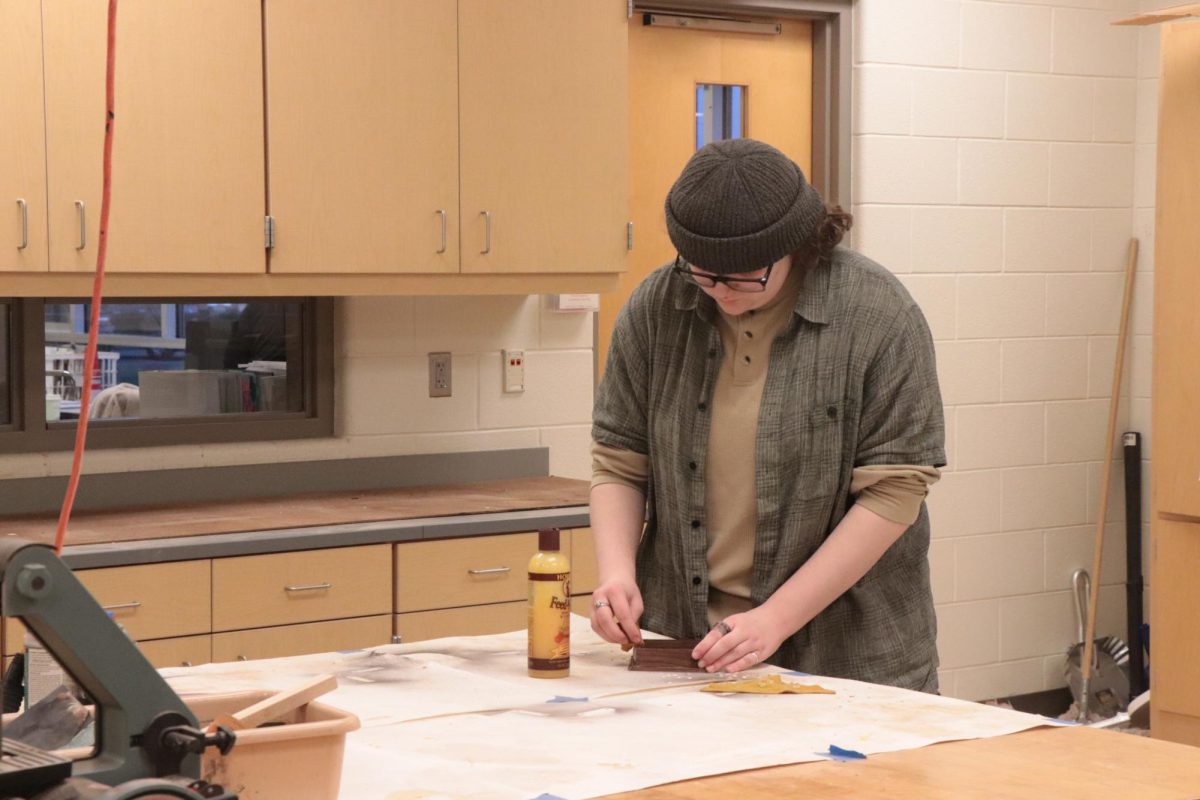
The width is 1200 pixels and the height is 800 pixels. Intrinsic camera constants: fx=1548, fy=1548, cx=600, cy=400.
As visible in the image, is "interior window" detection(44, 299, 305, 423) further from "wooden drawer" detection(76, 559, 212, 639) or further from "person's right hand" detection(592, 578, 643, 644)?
"person's right hand" detection(592, 578, 643, 644)

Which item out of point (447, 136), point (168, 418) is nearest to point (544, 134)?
point (447, 136)

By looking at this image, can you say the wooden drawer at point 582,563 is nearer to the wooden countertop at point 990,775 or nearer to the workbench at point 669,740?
the workbench at point 669,740

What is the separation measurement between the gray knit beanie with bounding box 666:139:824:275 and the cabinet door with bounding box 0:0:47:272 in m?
1.75

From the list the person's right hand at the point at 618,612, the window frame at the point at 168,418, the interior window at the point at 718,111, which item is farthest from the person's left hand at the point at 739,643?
the interior window at the point at 718,111

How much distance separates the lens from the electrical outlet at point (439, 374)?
420cm

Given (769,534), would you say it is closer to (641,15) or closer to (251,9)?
(251,9)

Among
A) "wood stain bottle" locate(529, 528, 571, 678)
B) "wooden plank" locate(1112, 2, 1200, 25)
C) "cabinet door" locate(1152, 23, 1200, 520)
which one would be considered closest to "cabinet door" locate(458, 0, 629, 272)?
"wooden plank" locate(1112, 2, 1200, 25)

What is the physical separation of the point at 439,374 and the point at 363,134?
779 mm

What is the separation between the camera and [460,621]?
3678 millimetres

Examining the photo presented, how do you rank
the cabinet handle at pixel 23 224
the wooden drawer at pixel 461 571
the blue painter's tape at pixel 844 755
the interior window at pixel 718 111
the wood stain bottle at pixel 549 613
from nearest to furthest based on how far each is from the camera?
1. the blue painter's tape at pixel 844 755
2. the wood stain bottle at pixel 549 613
3. the cabinet handle at pixel 23 224
4. the wooden drawer at pixel 461 571
5. the interior window at pixel 718 111

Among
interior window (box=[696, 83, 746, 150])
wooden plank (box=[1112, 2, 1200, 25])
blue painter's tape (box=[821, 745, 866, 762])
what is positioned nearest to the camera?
blue painter's tape (box=[821, 745, 866, 762])

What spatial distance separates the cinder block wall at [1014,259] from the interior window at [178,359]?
179 centimetres

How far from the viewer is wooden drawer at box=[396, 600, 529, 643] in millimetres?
3623

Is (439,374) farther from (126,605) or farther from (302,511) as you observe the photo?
(126,605)
